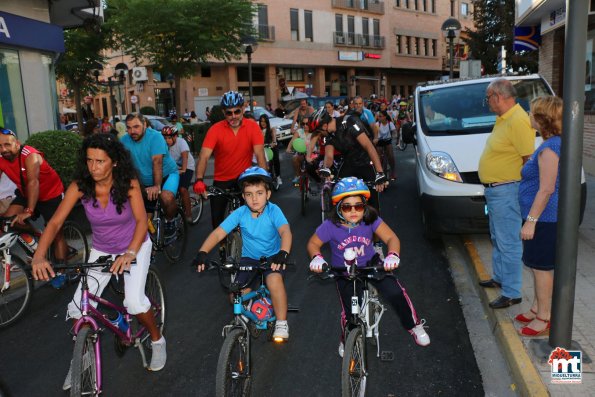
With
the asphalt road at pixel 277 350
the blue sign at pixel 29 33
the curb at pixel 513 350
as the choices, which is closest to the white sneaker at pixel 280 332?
the asphalt road at pixel 277 350

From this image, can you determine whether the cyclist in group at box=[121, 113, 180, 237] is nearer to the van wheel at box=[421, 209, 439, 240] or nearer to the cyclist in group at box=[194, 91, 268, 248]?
the cyclist in group at box=[194, 91, 268, 248]

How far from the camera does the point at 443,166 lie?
6.96 metres

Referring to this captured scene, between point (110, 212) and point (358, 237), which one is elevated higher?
point (110, 212)

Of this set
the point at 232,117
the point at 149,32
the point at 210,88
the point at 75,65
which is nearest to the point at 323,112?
the point at 232,117

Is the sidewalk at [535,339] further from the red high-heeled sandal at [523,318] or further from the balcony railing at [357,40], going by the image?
the balcony railing at [357,40]

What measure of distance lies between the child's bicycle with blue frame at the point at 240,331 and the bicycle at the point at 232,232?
1389 mm

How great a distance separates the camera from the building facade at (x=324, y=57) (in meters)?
44.3

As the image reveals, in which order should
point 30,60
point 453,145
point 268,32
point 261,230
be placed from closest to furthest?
point 261,230 → point 453,145 → point 30,60 → point 268,32

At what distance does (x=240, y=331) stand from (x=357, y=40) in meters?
51.5

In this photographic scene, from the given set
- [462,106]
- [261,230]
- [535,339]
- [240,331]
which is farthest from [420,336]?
[462,106]

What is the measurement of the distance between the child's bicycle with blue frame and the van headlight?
11.4 feet

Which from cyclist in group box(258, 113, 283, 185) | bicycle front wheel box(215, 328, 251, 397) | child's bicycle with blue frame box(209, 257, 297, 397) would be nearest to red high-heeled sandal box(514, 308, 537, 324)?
child's bicycle with blue frame box(209, 257, 297, 397)

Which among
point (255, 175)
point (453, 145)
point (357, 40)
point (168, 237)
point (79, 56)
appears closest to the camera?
point (255, 175)

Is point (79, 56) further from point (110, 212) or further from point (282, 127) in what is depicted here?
point (110, 212)
